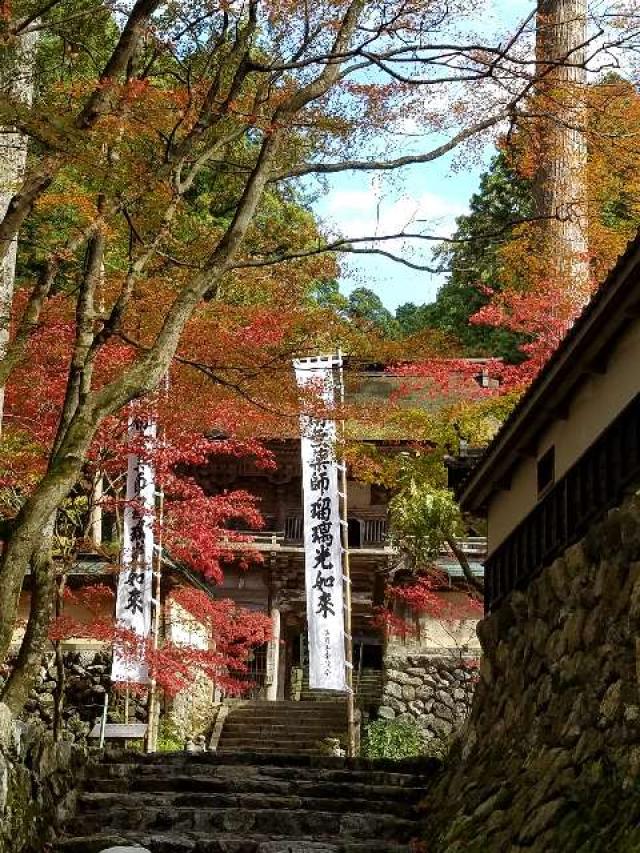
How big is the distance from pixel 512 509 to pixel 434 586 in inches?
436

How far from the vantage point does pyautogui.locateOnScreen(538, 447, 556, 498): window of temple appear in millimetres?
11095

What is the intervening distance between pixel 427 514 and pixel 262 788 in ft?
17.8

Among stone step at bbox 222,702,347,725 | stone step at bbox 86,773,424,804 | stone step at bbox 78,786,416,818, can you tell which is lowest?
stone step at bbox 78,786,416,818

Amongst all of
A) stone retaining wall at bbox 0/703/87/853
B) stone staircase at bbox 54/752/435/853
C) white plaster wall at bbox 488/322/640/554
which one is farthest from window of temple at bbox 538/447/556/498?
stone retaining wall at bbox 0/703/87/853

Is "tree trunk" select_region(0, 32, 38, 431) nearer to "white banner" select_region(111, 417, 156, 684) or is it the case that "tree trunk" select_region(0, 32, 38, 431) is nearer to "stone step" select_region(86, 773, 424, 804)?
"stone step" select_region(86, 773, 424, 804)

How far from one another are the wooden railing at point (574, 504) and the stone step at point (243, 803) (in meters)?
2.54

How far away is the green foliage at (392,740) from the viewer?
22.0m

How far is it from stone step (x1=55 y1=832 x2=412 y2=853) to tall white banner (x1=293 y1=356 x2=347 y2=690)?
27.9 feet

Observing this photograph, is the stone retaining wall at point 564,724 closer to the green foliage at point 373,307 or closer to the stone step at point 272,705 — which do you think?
the stone step at point 272,705

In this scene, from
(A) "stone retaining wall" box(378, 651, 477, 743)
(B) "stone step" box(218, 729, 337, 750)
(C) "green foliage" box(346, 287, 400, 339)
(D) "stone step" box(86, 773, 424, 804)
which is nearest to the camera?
(D) "stone step" box(86, 773, 424, 804)

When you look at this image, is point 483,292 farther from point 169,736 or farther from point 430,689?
point 169,736

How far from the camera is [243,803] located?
1238cm

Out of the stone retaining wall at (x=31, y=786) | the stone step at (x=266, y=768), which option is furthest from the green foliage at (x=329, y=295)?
the stone retaining wall at (x=31, y=786)

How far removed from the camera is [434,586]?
23.8 metres
